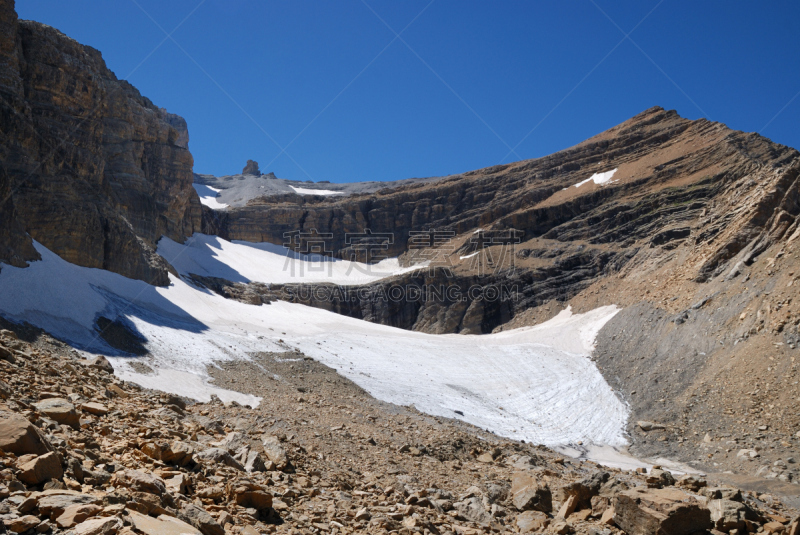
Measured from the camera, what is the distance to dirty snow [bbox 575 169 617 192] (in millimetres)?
55369

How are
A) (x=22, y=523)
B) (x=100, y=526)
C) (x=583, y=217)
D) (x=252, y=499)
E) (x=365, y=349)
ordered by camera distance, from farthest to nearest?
(x=583, y=217) → (x=365, y=349) → (x=252, y=499) → (x=100, y=526) → (x=22, y=523)

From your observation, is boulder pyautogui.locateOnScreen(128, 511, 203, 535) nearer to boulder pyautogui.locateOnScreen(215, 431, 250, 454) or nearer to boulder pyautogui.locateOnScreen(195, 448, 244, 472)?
boulder pyautogui.locateOnScreen(195, 448, 244, 472)

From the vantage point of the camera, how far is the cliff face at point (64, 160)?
2567cm

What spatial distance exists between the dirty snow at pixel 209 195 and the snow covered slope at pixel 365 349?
5771 cm

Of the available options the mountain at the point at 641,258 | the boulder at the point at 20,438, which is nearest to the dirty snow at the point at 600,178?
the mountain at the point at 641,258

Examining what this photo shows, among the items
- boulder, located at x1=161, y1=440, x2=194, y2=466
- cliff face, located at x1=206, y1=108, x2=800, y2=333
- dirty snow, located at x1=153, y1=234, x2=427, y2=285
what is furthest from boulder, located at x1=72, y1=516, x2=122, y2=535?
dirty snow, located at x1=153, y1=234, x2=427, y2=285

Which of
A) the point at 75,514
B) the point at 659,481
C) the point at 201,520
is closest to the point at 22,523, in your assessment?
the point at 75,514

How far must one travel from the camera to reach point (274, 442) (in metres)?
9.52

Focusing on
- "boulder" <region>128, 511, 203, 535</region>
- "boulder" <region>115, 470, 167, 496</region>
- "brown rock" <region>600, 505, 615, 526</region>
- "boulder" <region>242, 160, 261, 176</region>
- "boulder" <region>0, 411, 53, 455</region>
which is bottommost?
"boulder" <region>128, 511, 203, 535</region>

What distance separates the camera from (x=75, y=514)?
4.42m

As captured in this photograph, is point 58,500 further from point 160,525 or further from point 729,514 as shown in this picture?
point 729,514

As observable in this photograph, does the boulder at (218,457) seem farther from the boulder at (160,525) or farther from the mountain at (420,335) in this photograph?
the boulder at (160,525)

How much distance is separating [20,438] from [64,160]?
2938 centimetres

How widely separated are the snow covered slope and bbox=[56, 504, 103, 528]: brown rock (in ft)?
42.0
